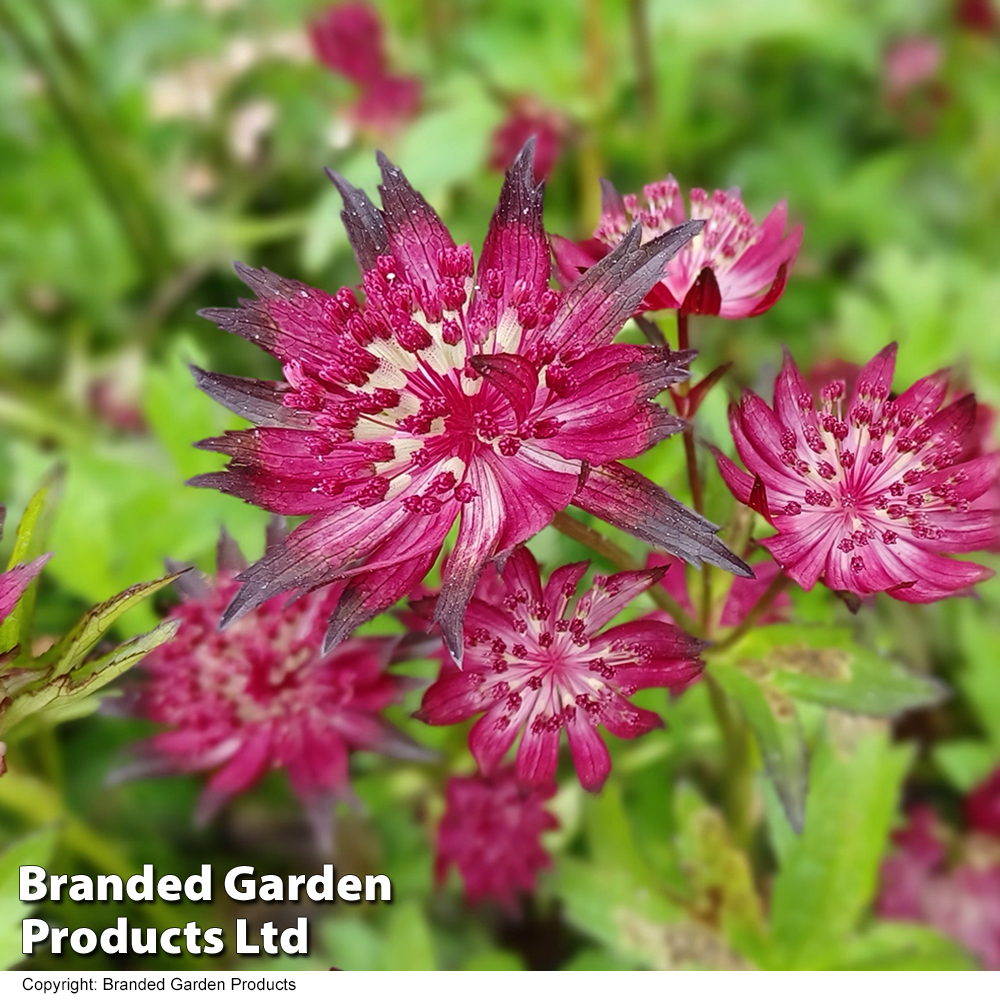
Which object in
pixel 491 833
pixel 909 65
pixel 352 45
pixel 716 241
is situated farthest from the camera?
pixel 909 65

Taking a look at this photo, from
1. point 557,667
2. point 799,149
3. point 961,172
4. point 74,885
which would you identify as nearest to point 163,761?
point 74,885

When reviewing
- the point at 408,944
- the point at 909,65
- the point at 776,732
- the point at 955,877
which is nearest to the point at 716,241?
the point at 776,732

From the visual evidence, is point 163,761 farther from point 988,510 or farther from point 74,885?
point 988,510

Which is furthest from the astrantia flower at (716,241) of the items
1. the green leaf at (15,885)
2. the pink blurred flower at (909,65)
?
the pink blurred flower at (909,65)

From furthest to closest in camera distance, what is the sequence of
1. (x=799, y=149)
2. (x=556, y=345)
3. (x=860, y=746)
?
(x=799, y=149)
(x=860, y=746)
(x=556, y=345)

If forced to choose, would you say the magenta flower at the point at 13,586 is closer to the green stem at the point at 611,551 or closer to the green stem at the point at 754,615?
the green stem at the point at 611,551

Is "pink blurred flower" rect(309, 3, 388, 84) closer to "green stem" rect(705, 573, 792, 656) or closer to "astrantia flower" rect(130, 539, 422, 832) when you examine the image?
"astrantia flower" rect(130, 539, 422, 832)

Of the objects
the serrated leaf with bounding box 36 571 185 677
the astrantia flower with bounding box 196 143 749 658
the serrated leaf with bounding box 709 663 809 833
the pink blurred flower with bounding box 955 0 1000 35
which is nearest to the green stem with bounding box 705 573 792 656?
the serrated leaf with bounding box 709 663 809 833

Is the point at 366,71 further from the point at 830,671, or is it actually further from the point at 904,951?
the point at 904,951
